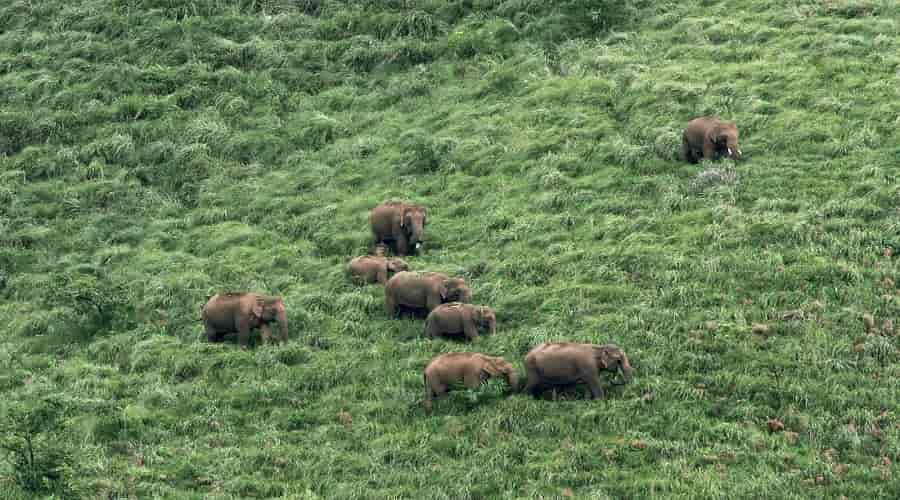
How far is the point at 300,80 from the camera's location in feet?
103

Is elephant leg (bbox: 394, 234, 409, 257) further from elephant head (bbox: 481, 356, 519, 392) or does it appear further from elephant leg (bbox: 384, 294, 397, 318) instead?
elephant head (bbox: 481, 356, 519, 392)

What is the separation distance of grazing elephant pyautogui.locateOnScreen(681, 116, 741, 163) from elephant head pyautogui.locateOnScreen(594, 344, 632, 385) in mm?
7850

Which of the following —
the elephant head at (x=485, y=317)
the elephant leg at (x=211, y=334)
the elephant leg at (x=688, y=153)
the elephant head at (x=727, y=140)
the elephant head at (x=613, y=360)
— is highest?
the elephant head at (x=727, y=140)

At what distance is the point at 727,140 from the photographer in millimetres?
22656

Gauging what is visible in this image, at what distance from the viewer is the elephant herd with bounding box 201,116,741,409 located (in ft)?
52.6

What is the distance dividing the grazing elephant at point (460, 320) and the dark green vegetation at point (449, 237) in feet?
0.77

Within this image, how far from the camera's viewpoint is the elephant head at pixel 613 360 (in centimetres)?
1598

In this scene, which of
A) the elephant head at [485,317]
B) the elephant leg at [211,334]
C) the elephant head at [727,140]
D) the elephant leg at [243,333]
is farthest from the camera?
the elephant head at [727,140]

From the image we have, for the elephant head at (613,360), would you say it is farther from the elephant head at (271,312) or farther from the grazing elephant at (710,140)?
the grazing elephant at (710,140)

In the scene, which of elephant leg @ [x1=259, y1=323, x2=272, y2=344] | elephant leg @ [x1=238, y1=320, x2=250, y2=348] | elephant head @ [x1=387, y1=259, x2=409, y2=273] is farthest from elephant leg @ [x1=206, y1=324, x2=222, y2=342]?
elephant head @ [x1=387, y1=259, x2=409, y2=273]

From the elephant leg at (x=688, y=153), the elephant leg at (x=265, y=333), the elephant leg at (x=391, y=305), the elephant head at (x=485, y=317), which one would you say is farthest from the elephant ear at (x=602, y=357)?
the elephant leg at (x=688, y=153)

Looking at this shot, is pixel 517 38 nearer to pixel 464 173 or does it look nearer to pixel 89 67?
pixel 464 173

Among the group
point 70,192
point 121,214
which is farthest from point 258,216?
point 70,192

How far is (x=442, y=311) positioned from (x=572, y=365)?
276 cm
